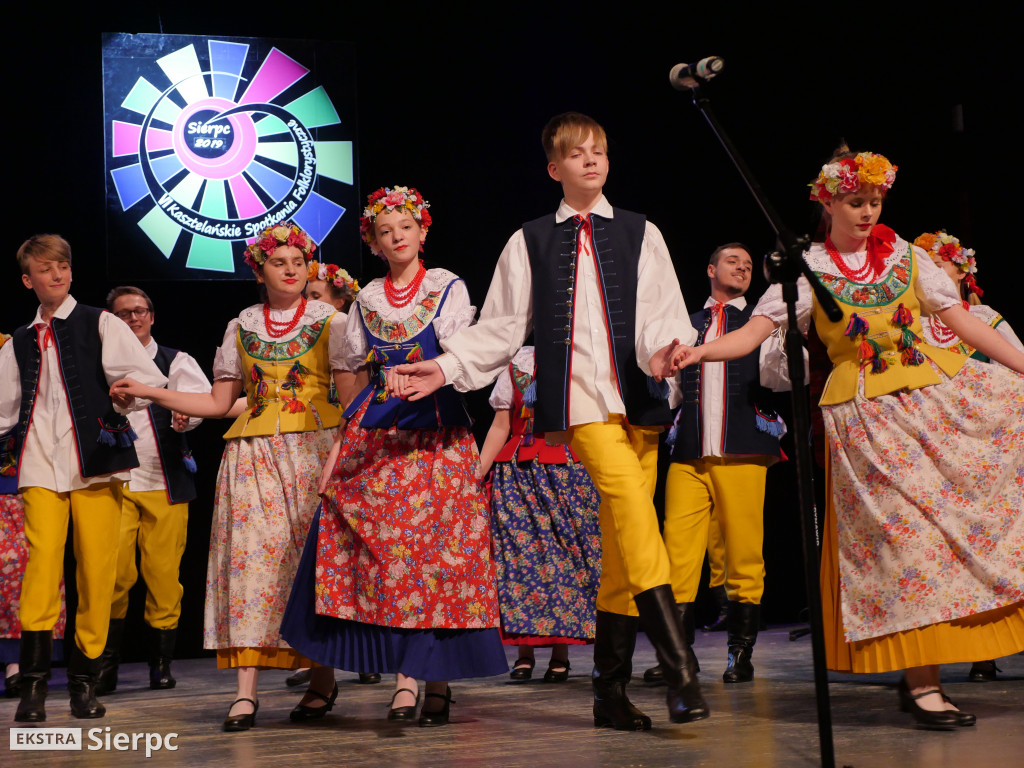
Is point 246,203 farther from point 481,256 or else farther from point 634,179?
point 634,179

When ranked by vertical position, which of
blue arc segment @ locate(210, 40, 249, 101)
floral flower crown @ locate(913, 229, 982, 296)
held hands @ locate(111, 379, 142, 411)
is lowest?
held hands @ locate(111, 379, 142, 411)

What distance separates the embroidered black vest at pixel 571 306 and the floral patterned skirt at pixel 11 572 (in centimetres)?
277

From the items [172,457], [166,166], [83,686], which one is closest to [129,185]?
[166,166]

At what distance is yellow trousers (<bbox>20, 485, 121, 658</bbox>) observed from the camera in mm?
3545

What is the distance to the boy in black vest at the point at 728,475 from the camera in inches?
158

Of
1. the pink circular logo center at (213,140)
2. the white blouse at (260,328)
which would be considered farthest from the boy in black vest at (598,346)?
the pink circular logo center at (213,140)

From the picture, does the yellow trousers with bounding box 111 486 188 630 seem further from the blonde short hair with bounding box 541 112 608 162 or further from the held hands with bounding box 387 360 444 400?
the blonde short hair with bounding box 541 112 608 162

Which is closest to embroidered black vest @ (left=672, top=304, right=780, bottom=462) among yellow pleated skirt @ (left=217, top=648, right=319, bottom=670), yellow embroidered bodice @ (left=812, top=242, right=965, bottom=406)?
yellow embroidered bodice @ (left=812, top=242, right=965, bottom=406)

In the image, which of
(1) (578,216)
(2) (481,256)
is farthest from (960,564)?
(2) (481,256)

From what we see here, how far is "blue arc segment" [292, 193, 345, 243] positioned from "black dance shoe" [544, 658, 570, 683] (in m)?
2.73

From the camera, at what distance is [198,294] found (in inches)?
229

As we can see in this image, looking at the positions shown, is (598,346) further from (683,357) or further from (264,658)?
(264,658)

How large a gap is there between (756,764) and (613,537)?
0.65 m

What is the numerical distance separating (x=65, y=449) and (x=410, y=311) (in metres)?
1.27
